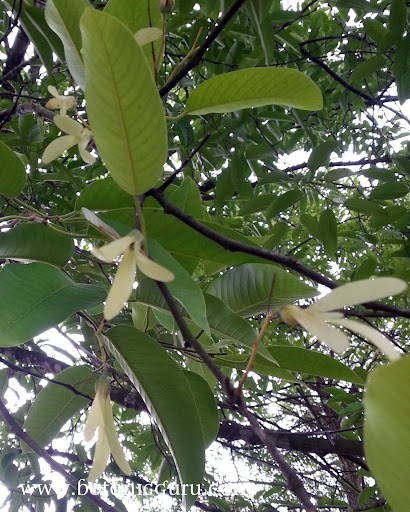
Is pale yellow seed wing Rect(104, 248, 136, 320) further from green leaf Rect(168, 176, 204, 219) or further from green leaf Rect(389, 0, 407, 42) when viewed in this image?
green leaf Rect(389, 0, 407, 42)

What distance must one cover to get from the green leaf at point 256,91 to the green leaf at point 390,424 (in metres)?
0.40

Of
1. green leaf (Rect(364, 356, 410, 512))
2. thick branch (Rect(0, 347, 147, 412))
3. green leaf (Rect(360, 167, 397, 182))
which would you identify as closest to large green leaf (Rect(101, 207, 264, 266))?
green leaf (Rect(364, 356, 410, 512))

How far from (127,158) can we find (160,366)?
0.29m

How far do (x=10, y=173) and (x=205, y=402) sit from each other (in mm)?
442

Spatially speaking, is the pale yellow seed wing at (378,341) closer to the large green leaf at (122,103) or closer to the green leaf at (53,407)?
the large green leaf at (122,103)

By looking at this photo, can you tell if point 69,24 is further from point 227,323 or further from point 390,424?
point 390,424

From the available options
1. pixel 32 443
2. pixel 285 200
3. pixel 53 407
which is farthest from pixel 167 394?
pixel 285 200

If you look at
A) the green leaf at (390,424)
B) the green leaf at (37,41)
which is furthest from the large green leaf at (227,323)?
the green leaf at (37,41)

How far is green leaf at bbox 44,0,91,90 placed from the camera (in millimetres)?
616

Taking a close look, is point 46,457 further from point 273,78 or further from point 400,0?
point 400,0

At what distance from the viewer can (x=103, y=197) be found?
0.62 m

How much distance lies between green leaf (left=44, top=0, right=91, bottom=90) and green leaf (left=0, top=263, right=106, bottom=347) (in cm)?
26

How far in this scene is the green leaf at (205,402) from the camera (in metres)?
0.74

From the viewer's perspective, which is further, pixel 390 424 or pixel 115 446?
pixel 115 446
